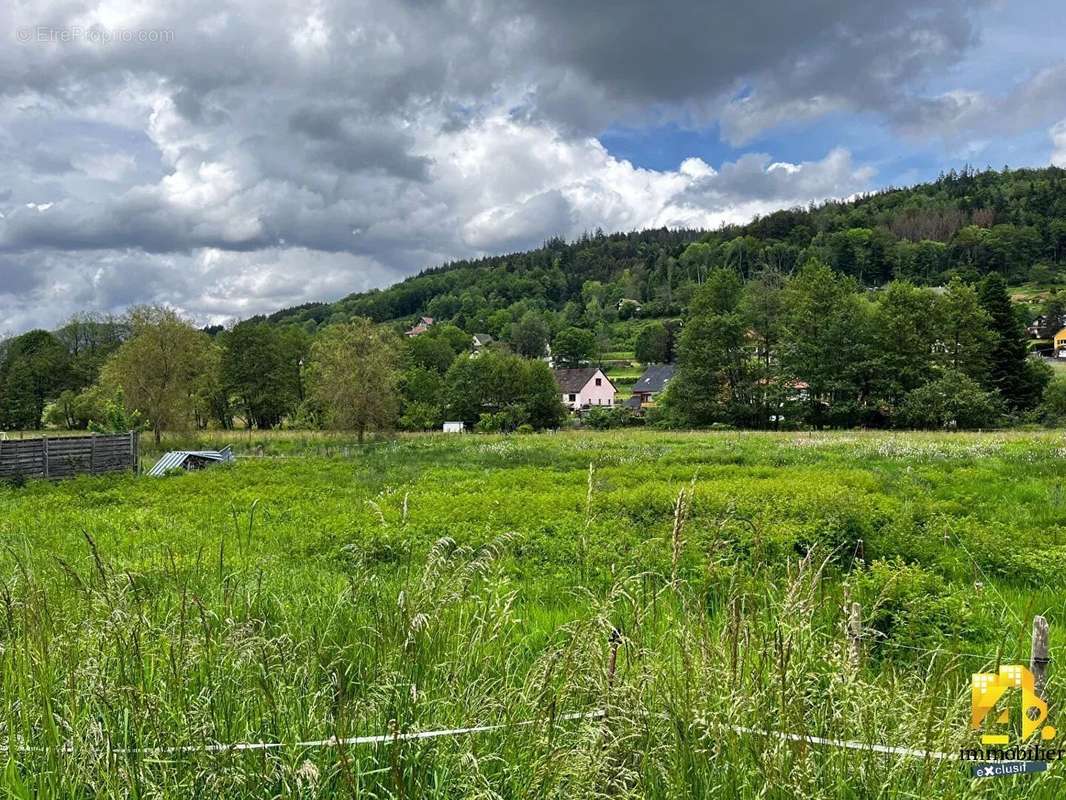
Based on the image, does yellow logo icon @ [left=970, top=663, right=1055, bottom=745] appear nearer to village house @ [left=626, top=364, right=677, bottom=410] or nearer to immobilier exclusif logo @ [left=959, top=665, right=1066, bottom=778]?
immobilier exclusif logo @ [left=959, top=665, right=1066, bottom=778]

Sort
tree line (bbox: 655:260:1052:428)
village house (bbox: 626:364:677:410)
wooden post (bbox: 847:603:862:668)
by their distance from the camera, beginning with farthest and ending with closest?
1. village house (bbox: 626:364:677:410)
2. tree line (bbox: 655:260:1052:428)
3. wooden post (bbox: 847:603:862:668)

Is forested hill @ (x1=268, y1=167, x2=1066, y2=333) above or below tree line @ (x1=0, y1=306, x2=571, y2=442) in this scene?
above

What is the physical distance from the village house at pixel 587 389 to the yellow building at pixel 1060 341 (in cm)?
7573

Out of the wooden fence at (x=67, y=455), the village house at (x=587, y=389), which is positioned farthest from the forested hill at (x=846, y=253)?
the wooden fence at (x=67, y=455)

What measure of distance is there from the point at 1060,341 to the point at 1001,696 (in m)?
132

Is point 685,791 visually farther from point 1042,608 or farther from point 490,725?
point 1042,608

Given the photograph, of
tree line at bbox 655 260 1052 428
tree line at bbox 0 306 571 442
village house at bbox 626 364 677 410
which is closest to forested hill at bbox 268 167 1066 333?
village house at bbox 626 364 677 410

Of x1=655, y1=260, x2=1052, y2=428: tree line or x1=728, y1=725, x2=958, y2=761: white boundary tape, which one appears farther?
x1=655, y1=260, x2=1052, y2=428: tree line

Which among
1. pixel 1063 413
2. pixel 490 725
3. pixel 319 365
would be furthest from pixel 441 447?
pixel 1063 413

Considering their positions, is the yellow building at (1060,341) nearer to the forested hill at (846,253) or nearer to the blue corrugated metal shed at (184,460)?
the forested hill at (846,253)

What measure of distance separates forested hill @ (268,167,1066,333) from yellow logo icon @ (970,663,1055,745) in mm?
120909

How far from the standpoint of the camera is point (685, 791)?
2486mm

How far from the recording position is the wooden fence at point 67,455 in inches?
876

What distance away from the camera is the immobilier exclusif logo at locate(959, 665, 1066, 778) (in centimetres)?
242
